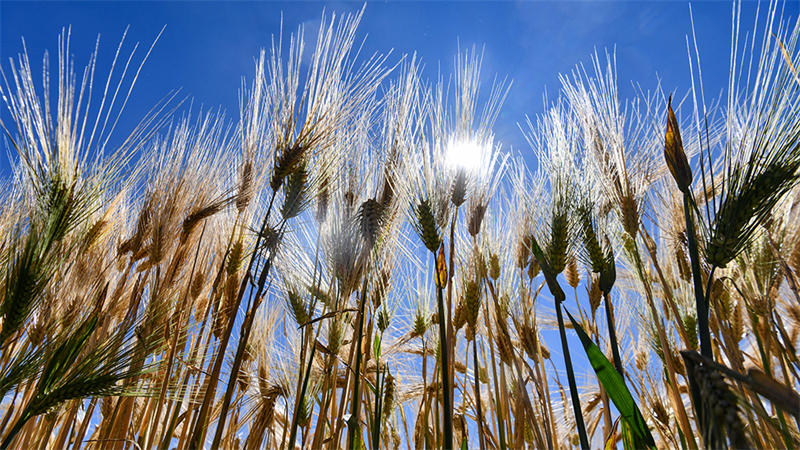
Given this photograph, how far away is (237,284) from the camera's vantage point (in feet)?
5.74

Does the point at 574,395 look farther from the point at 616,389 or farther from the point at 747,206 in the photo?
the point at 747,206

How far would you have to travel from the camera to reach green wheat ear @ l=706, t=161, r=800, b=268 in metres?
0.86

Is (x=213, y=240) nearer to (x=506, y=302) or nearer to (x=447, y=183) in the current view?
(x=447, y=183)

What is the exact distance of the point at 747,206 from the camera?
0.86m

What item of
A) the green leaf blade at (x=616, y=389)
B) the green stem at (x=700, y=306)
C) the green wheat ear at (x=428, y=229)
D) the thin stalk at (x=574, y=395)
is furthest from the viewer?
the green wheat ear at (x=428, y=229)

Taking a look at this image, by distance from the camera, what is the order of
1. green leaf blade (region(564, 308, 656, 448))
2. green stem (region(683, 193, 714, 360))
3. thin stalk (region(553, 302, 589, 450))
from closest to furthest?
green stem (region(683, 193, 714, 360)) → green leaf blade (region(564, 308, 656, 448)) → thin stalk (region(553, 302, 589, 450))

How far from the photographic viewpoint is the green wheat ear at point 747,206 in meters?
0.86

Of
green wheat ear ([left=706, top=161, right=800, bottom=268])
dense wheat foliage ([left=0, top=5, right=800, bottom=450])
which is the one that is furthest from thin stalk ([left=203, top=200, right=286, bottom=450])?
green wheat ear ([left=706, top=161, right=800, bottom=268])

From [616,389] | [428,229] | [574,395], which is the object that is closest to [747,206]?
[616,389]

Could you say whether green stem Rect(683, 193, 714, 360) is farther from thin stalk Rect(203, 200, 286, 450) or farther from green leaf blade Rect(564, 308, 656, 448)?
thin stalk Rect(203, 200, 286, 450)

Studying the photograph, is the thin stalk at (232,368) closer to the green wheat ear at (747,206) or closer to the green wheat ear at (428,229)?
the green wheat ear at (428,229)

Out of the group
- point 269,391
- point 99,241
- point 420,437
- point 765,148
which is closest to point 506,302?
point 420,437

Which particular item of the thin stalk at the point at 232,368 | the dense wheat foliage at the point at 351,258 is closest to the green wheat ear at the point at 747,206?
the dense wheat foliage at the point at 351,258

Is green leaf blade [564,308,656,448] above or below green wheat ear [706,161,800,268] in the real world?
below
